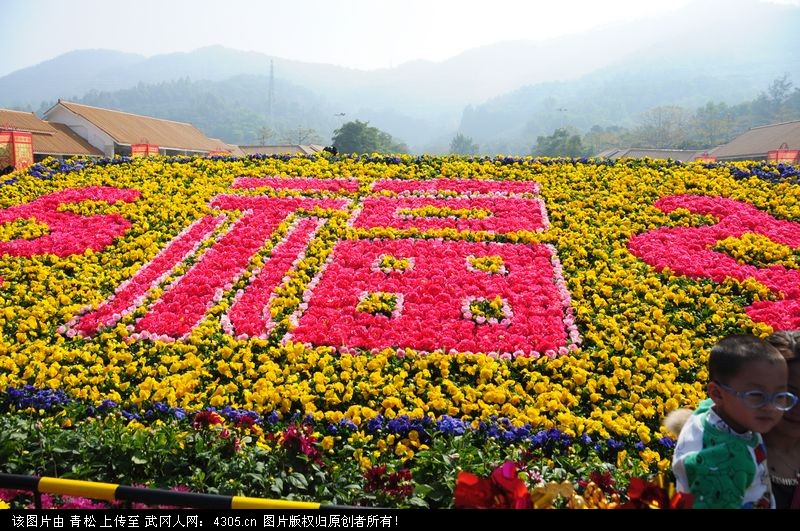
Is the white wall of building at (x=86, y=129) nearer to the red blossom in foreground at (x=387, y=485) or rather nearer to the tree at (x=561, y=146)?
the red blossom in foreground at (x=387, y=485)

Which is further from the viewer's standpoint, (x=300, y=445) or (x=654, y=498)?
(x=300, y=445)

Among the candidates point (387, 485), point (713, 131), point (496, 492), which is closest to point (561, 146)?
point (713, 131)

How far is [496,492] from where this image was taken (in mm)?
2340

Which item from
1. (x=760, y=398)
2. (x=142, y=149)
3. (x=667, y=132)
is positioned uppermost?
(x=760, y=398)

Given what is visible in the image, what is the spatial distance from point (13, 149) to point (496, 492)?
67.2 ft

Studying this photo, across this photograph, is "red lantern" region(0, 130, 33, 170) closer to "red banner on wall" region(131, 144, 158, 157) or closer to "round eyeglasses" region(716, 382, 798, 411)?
"red banner on wall" region(131, 144, 158, 157)

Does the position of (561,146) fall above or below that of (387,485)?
below

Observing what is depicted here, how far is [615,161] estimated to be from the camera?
14383 mm

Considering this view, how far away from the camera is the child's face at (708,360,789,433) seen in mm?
2469

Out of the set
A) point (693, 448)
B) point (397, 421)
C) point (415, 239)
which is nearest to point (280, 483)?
point (397, 421)

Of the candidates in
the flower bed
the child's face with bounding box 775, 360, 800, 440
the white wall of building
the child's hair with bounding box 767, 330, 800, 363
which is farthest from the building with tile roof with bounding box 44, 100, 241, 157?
the child's face with bounding box 775, 360, 800, 440

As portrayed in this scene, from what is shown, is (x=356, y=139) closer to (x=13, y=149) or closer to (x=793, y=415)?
(x=13, y=149)

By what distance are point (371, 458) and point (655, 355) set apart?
11.9ft

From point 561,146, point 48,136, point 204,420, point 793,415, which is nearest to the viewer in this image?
point 793,415
